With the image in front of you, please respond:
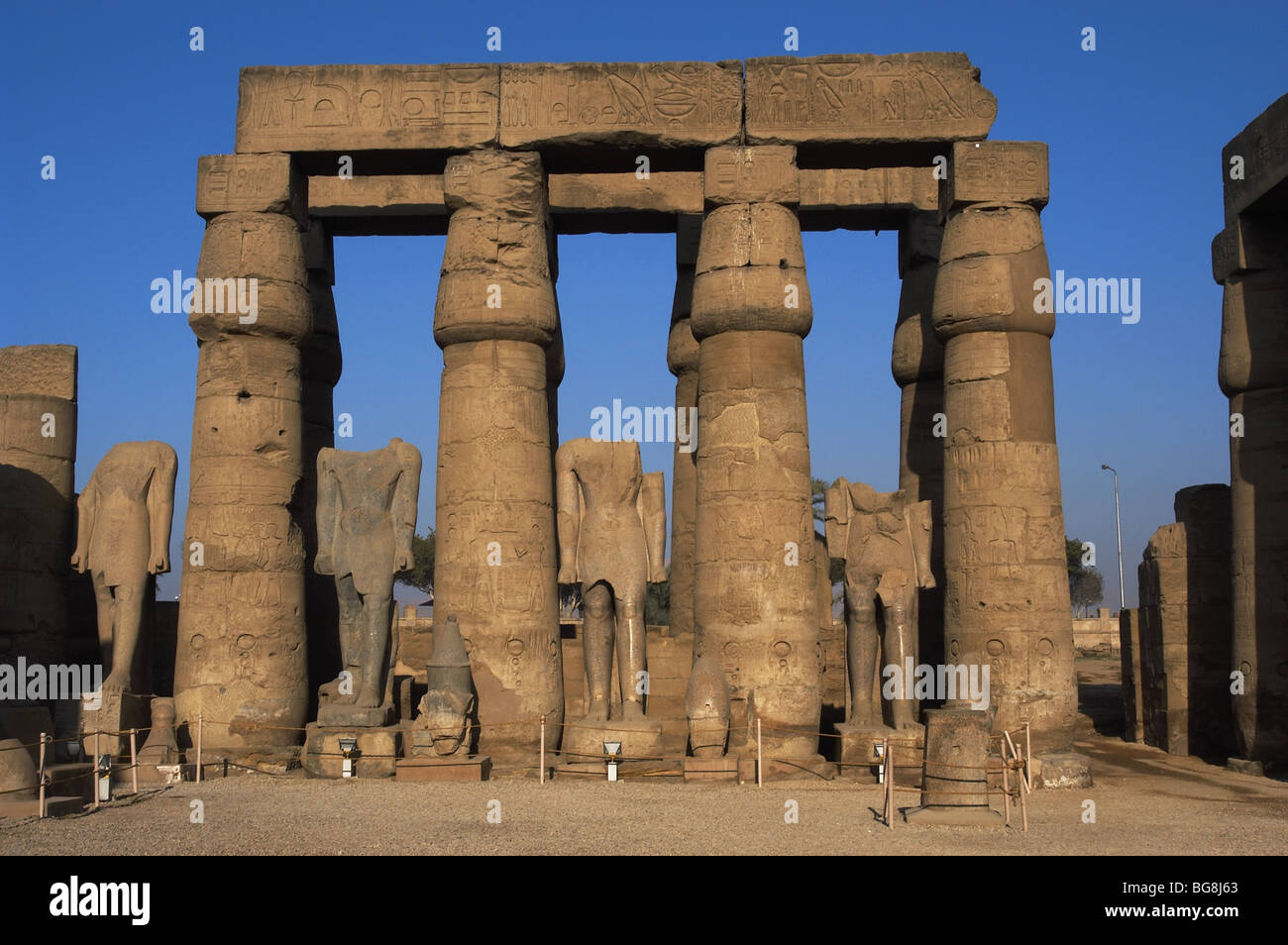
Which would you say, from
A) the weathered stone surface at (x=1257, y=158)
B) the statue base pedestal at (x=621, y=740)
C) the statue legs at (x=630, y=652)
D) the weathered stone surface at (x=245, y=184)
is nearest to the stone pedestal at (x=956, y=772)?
the statue base pedestal at (x=621, y=740)

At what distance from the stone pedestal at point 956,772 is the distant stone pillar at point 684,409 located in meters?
9.11

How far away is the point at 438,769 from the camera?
47.9ft

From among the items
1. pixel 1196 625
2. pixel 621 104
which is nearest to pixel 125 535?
pixel 621 104

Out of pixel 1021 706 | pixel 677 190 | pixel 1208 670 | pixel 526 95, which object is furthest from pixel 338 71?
pixel 1208 670

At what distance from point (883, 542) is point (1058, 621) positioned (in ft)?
7.54

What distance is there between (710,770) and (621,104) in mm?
8134

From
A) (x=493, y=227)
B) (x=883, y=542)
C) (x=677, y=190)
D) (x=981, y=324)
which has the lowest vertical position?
(x=883, y=542)

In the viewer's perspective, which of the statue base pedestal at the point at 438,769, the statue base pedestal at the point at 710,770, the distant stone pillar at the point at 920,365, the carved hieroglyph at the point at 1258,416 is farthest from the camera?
the distant stone pillar at the point at 920,365

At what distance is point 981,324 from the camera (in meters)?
16.8

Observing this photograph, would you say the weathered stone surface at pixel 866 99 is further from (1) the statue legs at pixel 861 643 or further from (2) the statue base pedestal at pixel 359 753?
(2) the statue base pedestal at pixel 359 753

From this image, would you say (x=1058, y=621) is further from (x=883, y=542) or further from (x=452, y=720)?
(x=452, y=720)

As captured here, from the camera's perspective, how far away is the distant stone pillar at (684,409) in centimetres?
2186

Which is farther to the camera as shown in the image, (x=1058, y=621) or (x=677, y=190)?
(x=677, y=190)

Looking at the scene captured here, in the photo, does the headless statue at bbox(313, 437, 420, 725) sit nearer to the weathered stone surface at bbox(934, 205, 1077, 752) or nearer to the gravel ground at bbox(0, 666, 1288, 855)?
the gravel ground at bbox(0, 666, 1288, 855)
